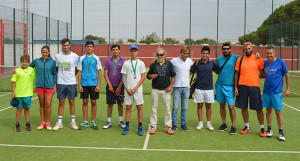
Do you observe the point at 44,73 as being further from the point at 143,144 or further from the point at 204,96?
the point at 204,96

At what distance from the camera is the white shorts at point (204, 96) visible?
5934mm

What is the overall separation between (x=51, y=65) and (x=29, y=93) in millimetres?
683

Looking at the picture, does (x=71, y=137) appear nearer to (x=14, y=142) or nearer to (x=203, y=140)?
(x=14, y=142)

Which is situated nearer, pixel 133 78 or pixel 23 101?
pixel 133 78

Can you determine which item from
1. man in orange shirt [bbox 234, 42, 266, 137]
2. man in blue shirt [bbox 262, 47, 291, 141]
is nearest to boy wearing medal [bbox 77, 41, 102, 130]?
man in orange shirt [bbox 234, 42, 266, 137]

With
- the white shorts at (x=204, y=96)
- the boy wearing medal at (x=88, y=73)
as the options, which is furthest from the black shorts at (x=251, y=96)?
the boy wearing medal at (x=88, y=73)

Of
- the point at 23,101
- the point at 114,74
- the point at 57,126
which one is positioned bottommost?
the point at 57,126

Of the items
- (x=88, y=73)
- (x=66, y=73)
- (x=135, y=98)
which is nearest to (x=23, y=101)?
(x=66, y=73)

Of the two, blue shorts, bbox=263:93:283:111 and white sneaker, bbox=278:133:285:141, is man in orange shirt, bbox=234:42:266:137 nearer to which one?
blue shorts, bbox=263:93:283:111

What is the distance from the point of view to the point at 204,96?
19.7 ft

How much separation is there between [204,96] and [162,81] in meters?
0.95

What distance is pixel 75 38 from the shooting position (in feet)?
61.9

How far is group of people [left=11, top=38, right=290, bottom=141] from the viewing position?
5.59 meters

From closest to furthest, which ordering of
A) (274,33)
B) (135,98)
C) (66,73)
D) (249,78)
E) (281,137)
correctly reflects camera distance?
1. (281,137)
2. (249,78)
3. (135,98)
4. (66,73)
5. (274,33)
